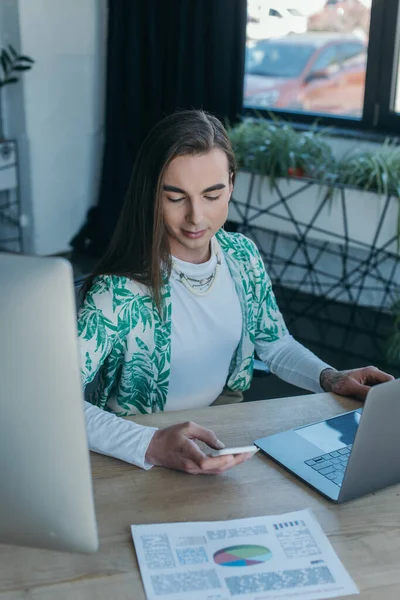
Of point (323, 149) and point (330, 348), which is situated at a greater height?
point (323, 149)

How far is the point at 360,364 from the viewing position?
129 inches


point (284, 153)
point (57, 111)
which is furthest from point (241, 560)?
point (57, 111)

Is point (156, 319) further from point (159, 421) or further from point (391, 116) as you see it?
point (391, 116)

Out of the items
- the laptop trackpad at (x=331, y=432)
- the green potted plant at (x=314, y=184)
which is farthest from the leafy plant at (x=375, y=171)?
the laptop trackpad at (x=331, y=432)

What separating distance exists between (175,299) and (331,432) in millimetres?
442

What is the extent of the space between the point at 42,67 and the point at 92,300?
318 cm

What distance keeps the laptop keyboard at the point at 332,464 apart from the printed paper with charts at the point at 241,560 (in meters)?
0.12

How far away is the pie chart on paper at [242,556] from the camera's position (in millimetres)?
1001

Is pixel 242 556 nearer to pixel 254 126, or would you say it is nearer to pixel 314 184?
pixel 314 184

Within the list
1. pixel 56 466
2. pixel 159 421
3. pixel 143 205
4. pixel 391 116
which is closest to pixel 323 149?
pixel 391 116

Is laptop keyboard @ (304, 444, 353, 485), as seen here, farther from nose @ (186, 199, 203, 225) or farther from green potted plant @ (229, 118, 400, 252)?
green potted plant @ (229, 118, 400, 252)

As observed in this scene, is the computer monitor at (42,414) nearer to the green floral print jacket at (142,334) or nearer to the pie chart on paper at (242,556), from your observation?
the pie chart on paper at (242,556)

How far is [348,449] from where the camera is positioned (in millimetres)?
1287

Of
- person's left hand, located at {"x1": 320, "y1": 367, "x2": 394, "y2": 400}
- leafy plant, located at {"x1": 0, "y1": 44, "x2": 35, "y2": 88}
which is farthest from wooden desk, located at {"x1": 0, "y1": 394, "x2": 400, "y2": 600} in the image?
leafy plant, located at {"x1": 0, "y1": 44, "x2": 35, "y2": 88}
